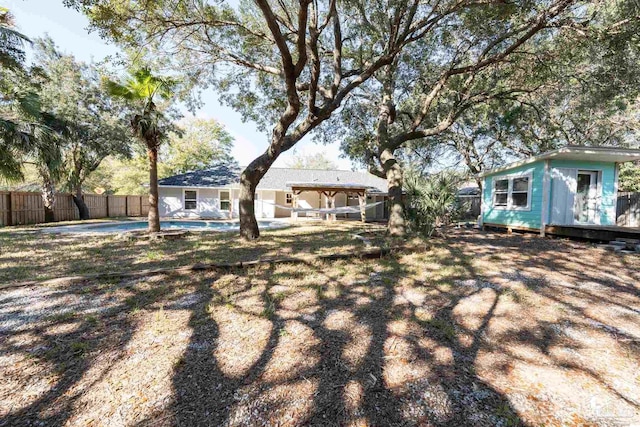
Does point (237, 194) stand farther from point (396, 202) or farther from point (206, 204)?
point (396, 202)

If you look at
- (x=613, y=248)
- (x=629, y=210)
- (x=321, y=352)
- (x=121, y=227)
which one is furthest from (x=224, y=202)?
(x=629, y=210)

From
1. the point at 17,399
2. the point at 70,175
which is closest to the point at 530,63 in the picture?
the point at 17,399

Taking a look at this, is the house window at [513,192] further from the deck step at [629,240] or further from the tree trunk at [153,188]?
the tree trunk at [153,188]

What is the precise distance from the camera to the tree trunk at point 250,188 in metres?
7.03

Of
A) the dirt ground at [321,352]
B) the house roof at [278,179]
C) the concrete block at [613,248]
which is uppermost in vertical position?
the house roof at [278,179]

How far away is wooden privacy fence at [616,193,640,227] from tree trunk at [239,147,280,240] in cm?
1252

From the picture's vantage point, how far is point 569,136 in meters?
14.9

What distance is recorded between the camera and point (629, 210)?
1014 centimetres

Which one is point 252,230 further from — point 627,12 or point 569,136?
point 569,136

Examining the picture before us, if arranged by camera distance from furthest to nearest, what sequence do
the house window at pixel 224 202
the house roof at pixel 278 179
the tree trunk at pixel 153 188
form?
the house window at pixel 224 202 → the house roof at pixel 278 179 → the tree trunk at pixel 153 188

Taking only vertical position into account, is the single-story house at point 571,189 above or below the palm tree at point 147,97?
below

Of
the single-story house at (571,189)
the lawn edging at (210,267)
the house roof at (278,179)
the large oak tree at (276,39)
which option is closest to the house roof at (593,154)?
the single-story house at (571,189)

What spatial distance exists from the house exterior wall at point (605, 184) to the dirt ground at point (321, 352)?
5247 mm

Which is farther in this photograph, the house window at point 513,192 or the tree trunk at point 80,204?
the tree trunk at point 80,204
